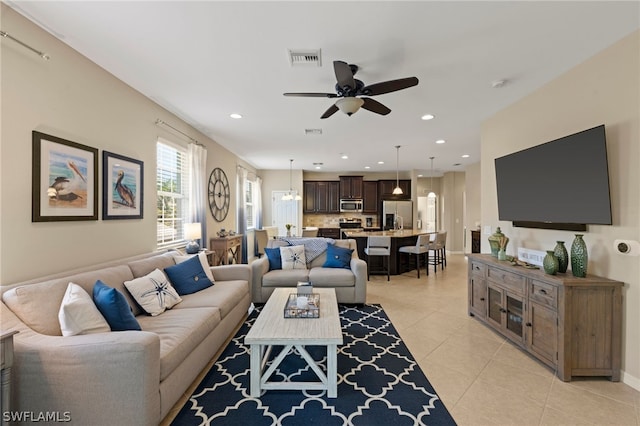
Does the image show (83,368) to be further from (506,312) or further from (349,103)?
(506,312)

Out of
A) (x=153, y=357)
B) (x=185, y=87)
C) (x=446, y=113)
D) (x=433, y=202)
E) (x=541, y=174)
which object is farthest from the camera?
(x=433, y=202)

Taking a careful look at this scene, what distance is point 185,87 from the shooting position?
311cm

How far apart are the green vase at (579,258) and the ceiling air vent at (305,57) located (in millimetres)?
2828

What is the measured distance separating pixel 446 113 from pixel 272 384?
3943mm

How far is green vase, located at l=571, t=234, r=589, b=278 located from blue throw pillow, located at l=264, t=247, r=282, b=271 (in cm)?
356

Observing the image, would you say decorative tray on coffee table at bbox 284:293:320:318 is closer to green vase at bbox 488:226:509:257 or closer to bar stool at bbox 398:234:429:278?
green vase at bbox 488:226:509:257

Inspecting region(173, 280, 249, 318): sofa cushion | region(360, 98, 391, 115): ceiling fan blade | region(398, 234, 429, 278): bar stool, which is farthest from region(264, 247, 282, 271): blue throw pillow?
region(398, 234, 429, 278): bar stool

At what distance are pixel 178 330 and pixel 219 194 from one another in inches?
155

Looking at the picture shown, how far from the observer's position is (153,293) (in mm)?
2586

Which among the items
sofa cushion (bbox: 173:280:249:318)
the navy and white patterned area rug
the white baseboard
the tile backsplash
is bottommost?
the navy and white patterned area rug

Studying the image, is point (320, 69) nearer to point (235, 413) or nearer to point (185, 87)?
point (185, 87)

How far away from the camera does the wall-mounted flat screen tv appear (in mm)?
2314

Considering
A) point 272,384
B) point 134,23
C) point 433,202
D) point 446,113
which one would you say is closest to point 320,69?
point 134,23

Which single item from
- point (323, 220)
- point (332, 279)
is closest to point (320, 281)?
point (332, 279)
